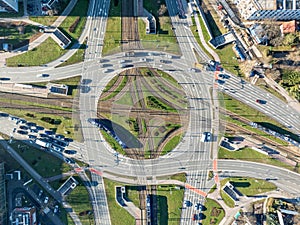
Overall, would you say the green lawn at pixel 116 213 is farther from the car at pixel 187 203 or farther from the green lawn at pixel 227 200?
the green lawn at pixel 227 200

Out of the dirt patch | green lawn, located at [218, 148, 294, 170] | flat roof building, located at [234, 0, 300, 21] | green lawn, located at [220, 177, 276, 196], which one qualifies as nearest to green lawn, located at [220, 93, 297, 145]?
green lawn, located at [218, 148, 294, 170]

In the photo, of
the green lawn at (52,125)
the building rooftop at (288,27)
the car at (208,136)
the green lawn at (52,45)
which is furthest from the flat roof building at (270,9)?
the green lawn at (52,125)

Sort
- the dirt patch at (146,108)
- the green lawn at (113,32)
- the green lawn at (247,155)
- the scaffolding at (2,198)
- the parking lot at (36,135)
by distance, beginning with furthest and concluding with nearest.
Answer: the green lawn at (247,155) → the dirt patch at (146,108) → the parking lot at (36,135) → the green lawn at (113,32) → the scaffolding at (2,198)

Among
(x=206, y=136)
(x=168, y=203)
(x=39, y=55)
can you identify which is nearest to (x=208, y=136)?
(x=206, y=136)

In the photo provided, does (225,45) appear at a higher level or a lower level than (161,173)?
higher

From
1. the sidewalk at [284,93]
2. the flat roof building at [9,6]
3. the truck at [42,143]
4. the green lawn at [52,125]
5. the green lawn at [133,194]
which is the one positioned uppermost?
the flat roof building at [9,6]

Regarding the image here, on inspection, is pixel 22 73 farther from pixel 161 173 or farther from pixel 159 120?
pixel 161 173

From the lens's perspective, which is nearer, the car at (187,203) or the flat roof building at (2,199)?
the flat roof building at (2,199)

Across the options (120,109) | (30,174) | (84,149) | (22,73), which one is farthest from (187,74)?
(30,174)
